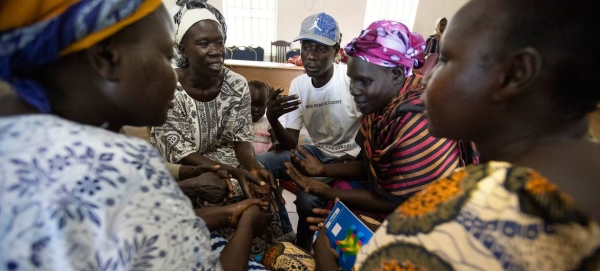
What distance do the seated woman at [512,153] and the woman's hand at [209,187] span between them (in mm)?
900

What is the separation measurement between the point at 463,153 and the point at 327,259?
607 mm

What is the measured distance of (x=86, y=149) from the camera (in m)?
0.43

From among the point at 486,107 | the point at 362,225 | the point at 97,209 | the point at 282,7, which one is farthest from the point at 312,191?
the point at 282,7

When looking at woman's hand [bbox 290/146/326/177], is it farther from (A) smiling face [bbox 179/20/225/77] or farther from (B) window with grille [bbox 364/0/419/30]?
(B) window with grille [bbox 364/0/419/30]

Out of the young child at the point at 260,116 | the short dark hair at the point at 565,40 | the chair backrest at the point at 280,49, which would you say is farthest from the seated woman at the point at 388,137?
the chair backrest at the point at 280,49

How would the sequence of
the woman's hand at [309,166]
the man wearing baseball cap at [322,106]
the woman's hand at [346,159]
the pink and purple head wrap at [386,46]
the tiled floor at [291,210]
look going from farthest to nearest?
the tiled floor at [291,210]
the man wearing baseball cap at [322,106]
the woman's hand at [346,159]
the woman's hand at [309,166]
the pink and purple head wrap at [386,46]

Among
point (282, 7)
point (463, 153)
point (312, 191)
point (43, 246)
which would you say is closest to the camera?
point (43, 246)

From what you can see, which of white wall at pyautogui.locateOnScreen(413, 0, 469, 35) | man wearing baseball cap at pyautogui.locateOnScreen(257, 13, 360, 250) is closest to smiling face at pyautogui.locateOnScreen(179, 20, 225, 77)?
man wearing baseball cap at pyautogui.locateOnScreen(257, 13, 360, 250)

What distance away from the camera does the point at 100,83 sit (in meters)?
0.54

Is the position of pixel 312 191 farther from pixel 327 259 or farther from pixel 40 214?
pixel 40 214

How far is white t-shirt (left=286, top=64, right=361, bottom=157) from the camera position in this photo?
189 cm

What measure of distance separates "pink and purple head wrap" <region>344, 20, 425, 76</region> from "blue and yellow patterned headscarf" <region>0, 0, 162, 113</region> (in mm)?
959

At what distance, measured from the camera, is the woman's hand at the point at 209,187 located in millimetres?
1312

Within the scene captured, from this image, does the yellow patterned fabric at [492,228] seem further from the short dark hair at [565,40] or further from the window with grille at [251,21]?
the window with grille at [251,21]
